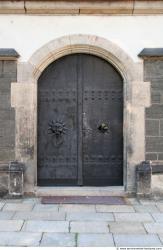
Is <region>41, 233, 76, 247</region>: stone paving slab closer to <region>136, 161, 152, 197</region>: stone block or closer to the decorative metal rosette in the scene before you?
<region>136, 161, 152, 197</region>: stone block

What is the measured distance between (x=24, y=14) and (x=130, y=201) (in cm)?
385

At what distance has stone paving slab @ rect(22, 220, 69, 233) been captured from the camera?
487 cm

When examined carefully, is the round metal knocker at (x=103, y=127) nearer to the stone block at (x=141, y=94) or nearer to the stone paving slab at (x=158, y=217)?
the stone block at (x=141, y=94)

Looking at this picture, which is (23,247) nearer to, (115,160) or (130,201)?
(130,201)

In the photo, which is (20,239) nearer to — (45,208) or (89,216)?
(89,216)

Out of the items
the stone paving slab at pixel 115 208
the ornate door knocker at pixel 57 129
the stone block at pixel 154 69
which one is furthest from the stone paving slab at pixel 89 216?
the stone block at pixel 154 69

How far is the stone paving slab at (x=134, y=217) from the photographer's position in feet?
17.8

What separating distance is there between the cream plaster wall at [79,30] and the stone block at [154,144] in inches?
57.9

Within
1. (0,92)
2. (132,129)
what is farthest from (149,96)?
(0,92)

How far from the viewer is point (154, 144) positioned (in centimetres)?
685

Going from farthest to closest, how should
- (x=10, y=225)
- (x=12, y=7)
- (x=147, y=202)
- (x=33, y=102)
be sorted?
(x=33, y=102) → (x=12, y=7) → (x=147, y=202) → (x=10, y=225)

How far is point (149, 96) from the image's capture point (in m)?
6.87

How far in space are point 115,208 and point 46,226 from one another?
1.43 meters

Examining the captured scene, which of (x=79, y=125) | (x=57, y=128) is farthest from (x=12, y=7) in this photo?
(x=79, y=125)
